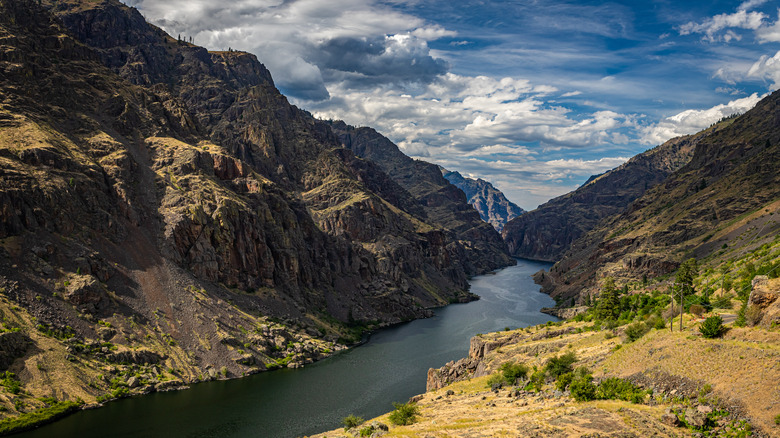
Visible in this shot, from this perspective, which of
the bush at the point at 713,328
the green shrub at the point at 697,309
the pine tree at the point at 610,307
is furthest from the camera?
the pine tree at the point at 610,307

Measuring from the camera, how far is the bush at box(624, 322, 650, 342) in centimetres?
6182

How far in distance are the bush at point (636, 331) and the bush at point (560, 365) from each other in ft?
24.1

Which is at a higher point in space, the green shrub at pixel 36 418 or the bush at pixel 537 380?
the bush at pixel 537 380

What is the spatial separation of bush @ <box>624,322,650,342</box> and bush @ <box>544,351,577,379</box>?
734cm

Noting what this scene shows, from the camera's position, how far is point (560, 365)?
207ft

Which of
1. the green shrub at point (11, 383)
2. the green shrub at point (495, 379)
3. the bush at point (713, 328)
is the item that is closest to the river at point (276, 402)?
the green shrub at point (11, 383)

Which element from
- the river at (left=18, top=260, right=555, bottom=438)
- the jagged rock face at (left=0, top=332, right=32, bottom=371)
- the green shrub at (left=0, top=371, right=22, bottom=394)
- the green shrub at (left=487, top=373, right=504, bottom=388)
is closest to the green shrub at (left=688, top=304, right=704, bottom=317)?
the green shrub at (left=487, top=373, right=504, bottom=388)

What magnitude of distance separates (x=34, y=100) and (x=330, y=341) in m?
117

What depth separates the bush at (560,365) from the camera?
62.5 metres

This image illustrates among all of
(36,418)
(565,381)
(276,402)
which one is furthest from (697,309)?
(36,418)

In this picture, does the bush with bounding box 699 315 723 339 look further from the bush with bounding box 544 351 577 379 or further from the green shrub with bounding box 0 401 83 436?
the green shrub with bounding box 0 401 83 436

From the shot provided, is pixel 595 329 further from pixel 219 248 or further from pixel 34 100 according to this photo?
pixel 34 100

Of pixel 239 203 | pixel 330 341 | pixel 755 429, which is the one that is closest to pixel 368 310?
pixel 330 341

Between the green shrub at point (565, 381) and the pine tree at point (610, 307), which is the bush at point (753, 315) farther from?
the pine tree at point (610, 307)
